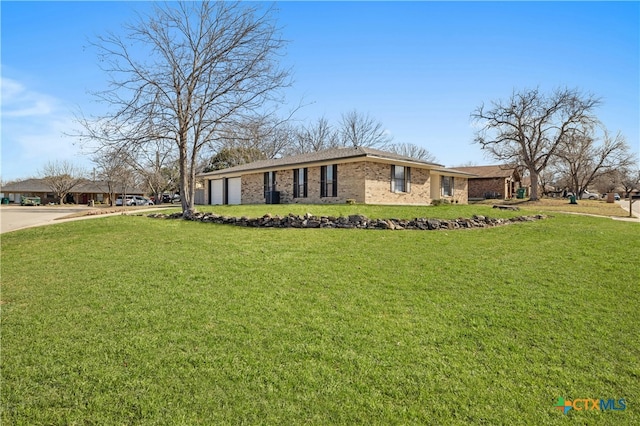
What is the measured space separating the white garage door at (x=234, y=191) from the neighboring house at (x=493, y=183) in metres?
25.1

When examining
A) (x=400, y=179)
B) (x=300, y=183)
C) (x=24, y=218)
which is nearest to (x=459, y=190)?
(x=400, y=179)

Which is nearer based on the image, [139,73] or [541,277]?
[541,277]

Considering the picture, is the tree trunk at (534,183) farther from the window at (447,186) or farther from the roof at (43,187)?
the roof at (43,187)

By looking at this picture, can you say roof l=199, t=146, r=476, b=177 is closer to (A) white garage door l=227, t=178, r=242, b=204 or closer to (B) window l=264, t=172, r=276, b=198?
(B) window l=264, t=172, r=276, b=198

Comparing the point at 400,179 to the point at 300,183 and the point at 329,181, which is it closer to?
the point at 329,181

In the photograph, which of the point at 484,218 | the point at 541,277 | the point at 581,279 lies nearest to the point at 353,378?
the point at 541,277

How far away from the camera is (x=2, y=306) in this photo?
5059 mm

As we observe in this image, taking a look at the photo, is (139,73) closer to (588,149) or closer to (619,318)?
(619,318)

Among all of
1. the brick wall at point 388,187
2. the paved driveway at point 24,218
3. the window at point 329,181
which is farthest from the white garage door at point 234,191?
the brick wall at point 388,187

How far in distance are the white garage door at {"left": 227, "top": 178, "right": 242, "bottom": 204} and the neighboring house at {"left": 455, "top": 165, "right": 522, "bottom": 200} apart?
25.1 meters

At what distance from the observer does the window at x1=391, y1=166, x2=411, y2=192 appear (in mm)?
19641

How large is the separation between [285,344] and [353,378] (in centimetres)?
89

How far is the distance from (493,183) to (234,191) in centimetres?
2775

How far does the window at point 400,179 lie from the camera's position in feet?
64.4
